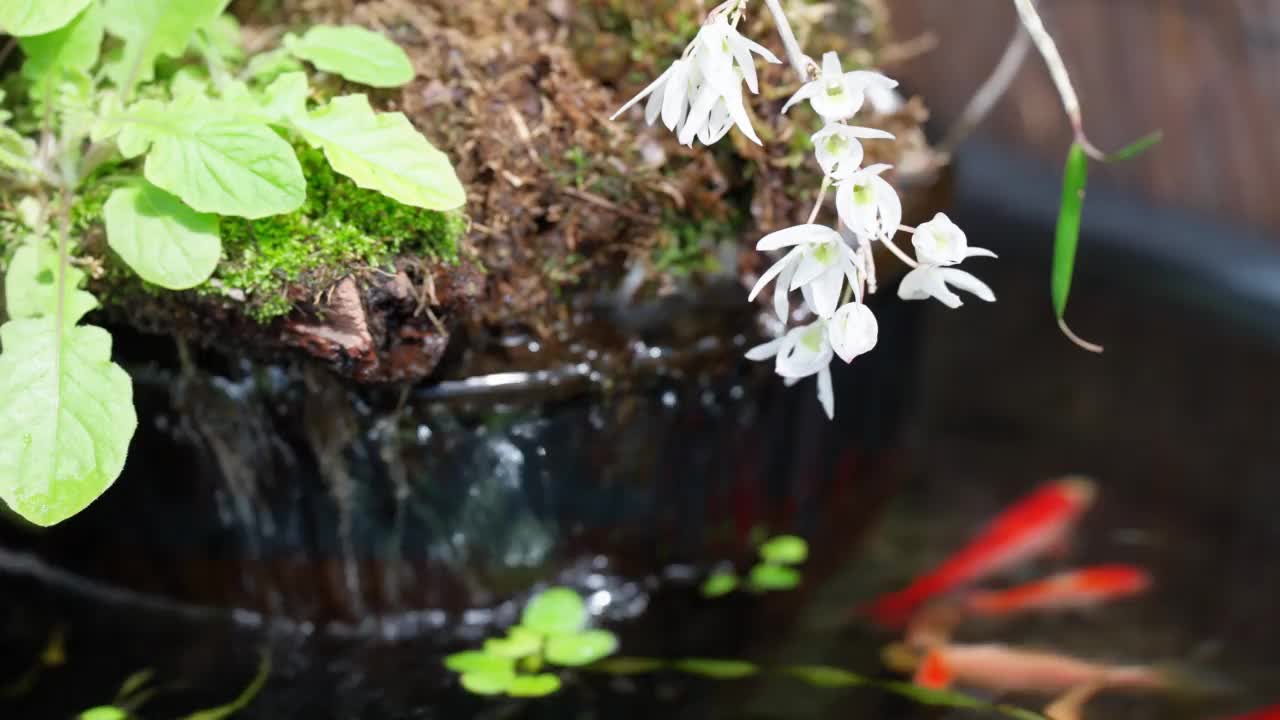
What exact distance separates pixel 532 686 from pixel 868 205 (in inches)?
22.4

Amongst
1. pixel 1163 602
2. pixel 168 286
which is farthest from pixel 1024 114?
pixel 168 286

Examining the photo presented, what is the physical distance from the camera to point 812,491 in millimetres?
1361

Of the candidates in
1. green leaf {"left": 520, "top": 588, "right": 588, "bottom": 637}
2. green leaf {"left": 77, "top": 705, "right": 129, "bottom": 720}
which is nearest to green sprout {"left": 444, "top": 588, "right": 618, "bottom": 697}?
green leaf {"left": 520, "top": 588, "right": 588, "bottom": 637}

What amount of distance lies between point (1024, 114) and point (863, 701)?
177 cm

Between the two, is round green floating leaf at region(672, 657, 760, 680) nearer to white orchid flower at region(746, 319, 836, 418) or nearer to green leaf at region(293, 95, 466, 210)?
white orchid flower at region(746, 319, 836, 418)

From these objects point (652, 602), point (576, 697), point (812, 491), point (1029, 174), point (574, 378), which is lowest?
point (576, 697)

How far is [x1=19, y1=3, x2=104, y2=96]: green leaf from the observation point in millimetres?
972

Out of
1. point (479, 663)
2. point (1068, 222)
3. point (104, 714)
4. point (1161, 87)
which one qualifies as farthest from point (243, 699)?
point (1161, 87)

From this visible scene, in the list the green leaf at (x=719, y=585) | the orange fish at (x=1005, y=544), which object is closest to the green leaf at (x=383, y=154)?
the green leaf at (x=719, y=585)

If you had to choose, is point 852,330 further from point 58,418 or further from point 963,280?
point 58,418

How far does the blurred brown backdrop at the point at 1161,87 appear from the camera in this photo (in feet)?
7.00

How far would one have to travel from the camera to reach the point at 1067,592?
136cm

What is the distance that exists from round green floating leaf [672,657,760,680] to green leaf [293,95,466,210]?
54 centimetres

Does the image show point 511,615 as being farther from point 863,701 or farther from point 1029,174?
point 1029,174
